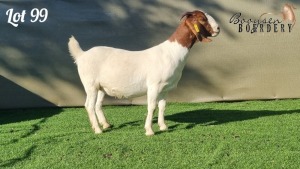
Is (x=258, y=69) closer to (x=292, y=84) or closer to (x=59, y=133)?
(x=292, y=84)

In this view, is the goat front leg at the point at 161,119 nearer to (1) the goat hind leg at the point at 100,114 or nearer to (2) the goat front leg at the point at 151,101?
(2) the goat front leg at the point at 151,101

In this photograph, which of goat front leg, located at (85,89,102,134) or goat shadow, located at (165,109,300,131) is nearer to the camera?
goat front leg, located at (85,89,102,134)

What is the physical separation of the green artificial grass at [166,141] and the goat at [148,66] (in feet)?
1.75

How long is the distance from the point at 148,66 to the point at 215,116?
2.01 meters

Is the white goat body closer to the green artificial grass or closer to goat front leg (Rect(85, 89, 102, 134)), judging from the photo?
goat front leg (Rect(85, 89, 102, 134))

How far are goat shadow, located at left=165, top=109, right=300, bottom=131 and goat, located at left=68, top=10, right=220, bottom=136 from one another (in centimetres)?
83

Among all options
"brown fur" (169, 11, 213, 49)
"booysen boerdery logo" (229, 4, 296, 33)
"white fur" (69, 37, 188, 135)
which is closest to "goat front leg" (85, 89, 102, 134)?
"white fur" (69, 37, 188, 135)

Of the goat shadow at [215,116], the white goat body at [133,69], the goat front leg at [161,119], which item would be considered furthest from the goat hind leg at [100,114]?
the goat shadow at [215,116]

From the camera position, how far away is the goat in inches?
245

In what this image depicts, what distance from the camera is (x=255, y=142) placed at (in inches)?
225

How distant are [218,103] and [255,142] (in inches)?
148

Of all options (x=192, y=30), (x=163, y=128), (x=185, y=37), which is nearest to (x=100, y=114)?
(x=163, y=128)

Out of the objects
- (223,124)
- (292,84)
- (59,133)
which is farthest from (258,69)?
(59,133)

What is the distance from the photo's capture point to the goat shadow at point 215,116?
7.28m
